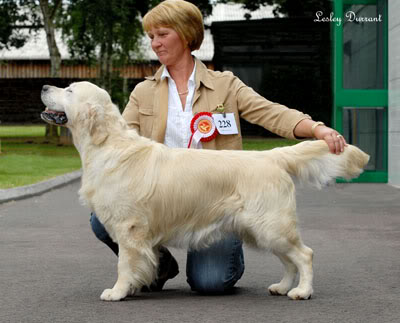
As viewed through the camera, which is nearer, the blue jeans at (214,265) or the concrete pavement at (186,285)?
the concrete pavement at (186,285)

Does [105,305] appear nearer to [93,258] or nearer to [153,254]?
[153,254]

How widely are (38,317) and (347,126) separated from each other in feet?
42.3

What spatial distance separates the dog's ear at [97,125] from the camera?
5.73m

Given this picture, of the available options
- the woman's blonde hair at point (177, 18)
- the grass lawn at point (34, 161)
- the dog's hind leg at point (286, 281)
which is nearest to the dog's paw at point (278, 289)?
the dog's hind leg at point (286, 281)

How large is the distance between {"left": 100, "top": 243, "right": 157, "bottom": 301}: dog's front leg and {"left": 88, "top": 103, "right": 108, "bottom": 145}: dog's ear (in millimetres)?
727

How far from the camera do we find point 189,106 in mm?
6617

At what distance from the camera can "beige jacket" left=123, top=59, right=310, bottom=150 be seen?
655cm

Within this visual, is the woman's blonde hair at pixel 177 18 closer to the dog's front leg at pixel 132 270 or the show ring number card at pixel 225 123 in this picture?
the show ring number card at pixel 225 123

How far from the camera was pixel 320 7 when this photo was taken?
32094 millimetres

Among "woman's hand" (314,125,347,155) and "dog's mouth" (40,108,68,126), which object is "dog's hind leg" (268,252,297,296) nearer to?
"woman's hand" (314,125,347,155)

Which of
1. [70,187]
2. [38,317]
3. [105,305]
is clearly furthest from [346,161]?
[70,187]

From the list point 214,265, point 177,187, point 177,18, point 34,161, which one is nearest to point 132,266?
point 177,187

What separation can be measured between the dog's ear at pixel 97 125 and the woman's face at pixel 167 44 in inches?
38.8

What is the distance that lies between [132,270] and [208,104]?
1512mm
